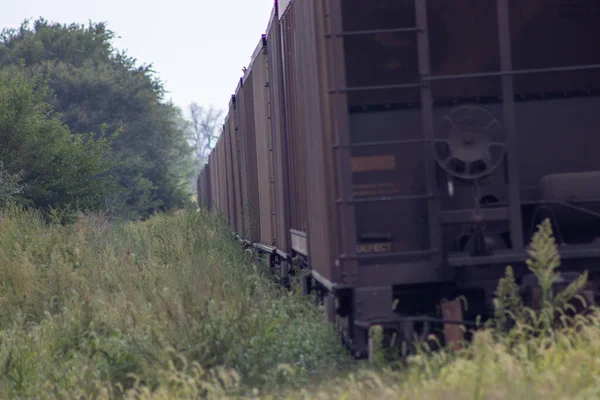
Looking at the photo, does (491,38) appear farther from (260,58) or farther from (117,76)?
(117,76)

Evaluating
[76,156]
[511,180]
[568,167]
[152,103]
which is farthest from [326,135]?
[152,103]

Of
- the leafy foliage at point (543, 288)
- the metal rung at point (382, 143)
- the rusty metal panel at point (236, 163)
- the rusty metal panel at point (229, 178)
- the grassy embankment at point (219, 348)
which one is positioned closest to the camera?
the grassy embankment at point (219, 348)

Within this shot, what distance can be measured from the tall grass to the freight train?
0.69 meters

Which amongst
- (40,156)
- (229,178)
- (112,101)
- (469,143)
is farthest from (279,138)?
(112,101)

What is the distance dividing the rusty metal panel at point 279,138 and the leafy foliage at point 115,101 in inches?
1255

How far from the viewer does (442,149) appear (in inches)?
253

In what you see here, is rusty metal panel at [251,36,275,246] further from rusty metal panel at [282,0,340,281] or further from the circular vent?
the circular vent

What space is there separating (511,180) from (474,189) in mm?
307

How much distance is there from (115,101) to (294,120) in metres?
38.9

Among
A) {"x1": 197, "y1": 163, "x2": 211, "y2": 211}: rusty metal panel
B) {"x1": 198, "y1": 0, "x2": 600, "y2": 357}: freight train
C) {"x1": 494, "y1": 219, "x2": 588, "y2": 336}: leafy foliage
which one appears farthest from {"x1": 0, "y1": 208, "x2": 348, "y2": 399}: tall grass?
{"x1": 197, "y1": 163, "x2": 211, "y2": 211}: rusty metal panel

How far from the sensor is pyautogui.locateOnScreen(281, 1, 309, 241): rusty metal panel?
8.20 metres

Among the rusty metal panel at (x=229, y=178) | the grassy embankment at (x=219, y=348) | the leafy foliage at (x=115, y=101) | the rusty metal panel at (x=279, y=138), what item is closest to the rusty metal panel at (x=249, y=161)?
the grassy embankment at (x=219, y=348)

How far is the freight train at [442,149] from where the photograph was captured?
636 cm

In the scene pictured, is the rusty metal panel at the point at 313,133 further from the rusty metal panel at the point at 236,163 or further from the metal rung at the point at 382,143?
the rusty metal panel at the point at 236,163
